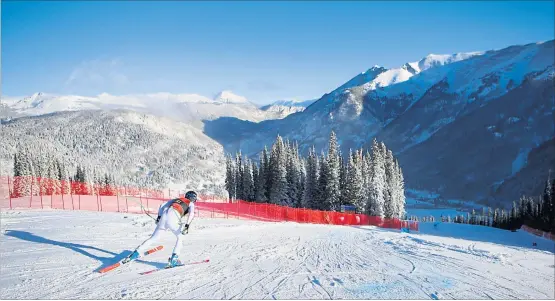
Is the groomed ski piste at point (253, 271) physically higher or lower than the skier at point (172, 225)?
lower

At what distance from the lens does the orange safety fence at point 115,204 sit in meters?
30.0

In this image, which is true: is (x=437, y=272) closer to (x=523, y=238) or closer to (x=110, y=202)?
(x=110, y=202)

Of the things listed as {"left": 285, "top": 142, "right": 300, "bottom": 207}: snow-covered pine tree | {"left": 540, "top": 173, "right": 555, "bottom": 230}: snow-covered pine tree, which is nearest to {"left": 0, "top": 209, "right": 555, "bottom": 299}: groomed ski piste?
{"left": 285, "top": 142, "right": 300, "bottom": 207}: snow-covered pine tree

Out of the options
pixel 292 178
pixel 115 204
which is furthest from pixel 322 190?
pixel 115 204

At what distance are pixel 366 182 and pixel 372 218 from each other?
7.88 m

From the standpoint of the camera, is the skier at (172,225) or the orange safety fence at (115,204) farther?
the orange safety fence at (115,204)

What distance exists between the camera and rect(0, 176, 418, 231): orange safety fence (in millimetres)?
29989

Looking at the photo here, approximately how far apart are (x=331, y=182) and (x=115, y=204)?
3232cm

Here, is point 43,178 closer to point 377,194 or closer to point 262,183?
point 262,183

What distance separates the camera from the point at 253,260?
11148 mm

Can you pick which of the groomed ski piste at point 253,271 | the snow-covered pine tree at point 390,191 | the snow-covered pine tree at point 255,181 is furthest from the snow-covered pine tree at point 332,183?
the groomed ski piste at point 253,271

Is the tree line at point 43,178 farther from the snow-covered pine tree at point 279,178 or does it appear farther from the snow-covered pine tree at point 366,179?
the snow-covered pine tree at point 366,179

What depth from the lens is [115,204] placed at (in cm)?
3359

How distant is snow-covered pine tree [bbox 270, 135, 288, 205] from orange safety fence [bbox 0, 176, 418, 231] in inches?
609
